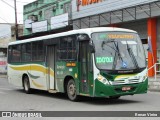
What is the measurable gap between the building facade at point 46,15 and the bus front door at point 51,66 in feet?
76.1

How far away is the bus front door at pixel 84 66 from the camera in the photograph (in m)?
15.0

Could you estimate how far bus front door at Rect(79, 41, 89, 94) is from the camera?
15.0 meters

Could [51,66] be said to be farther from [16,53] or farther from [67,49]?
[16,53]

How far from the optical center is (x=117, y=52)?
579 inches

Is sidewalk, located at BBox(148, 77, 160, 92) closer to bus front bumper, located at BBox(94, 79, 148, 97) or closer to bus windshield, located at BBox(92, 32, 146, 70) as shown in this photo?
bus windshield, located at BBox(92, 32, 146, 70)

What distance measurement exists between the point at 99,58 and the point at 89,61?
482mm

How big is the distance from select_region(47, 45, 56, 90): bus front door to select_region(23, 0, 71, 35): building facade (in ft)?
76.1

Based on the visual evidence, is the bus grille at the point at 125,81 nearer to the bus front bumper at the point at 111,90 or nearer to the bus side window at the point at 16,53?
the bus front bumper at the point at 111,90

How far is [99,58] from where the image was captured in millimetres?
14523

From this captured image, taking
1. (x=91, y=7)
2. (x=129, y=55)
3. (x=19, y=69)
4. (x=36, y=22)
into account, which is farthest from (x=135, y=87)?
(x=36, y=22)

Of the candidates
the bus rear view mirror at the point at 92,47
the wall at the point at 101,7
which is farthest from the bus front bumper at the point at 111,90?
the wall at the point at 101,7

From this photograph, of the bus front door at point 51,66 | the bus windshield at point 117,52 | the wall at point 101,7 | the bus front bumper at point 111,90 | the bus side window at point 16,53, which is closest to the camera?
the bus front bumper at point 111,90

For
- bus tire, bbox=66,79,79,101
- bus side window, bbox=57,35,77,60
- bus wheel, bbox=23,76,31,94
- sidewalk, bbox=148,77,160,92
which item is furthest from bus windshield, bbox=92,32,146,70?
bus wheel, bbox=23,76,31,94

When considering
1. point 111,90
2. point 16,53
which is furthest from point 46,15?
point 111,90
